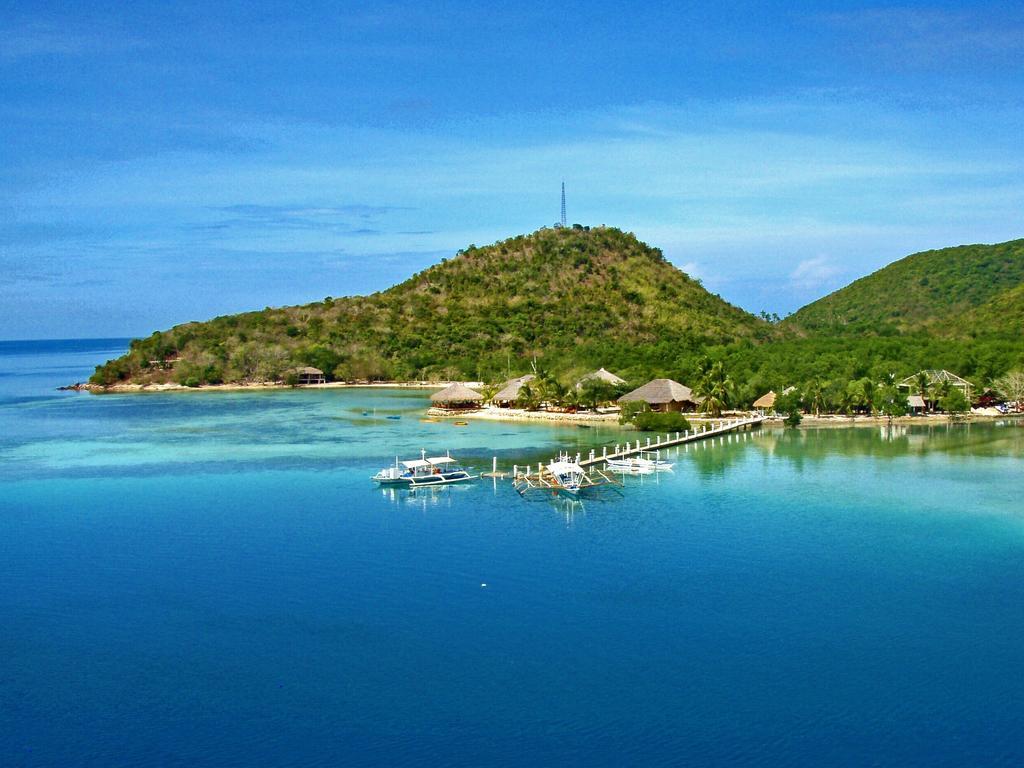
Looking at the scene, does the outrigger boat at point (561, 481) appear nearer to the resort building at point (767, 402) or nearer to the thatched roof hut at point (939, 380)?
the resort building at point (767, 402)

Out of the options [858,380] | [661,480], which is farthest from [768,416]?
[661,480]

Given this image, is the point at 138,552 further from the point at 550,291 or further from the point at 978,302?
the point at 978,302

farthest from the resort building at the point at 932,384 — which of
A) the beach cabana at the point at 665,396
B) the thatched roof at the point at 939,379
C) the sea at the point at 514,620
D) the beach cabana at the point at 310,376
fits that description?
the beach cabana at the point at 310,376

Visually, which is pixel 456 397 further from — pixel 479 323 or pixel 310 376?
pixel 479 323

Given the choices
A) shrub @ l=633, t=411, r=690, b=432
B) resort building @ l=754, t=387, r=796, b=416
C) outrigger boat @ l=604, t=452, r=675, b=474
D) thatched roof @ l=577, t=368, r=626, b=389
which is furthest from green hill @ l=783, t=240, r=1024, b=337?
outrigger boat @ l=604, t=452, r=675, b=474

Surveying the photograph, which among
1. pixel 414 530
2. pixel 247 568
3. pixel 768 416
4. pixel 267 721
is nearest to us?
pixel 267 721
